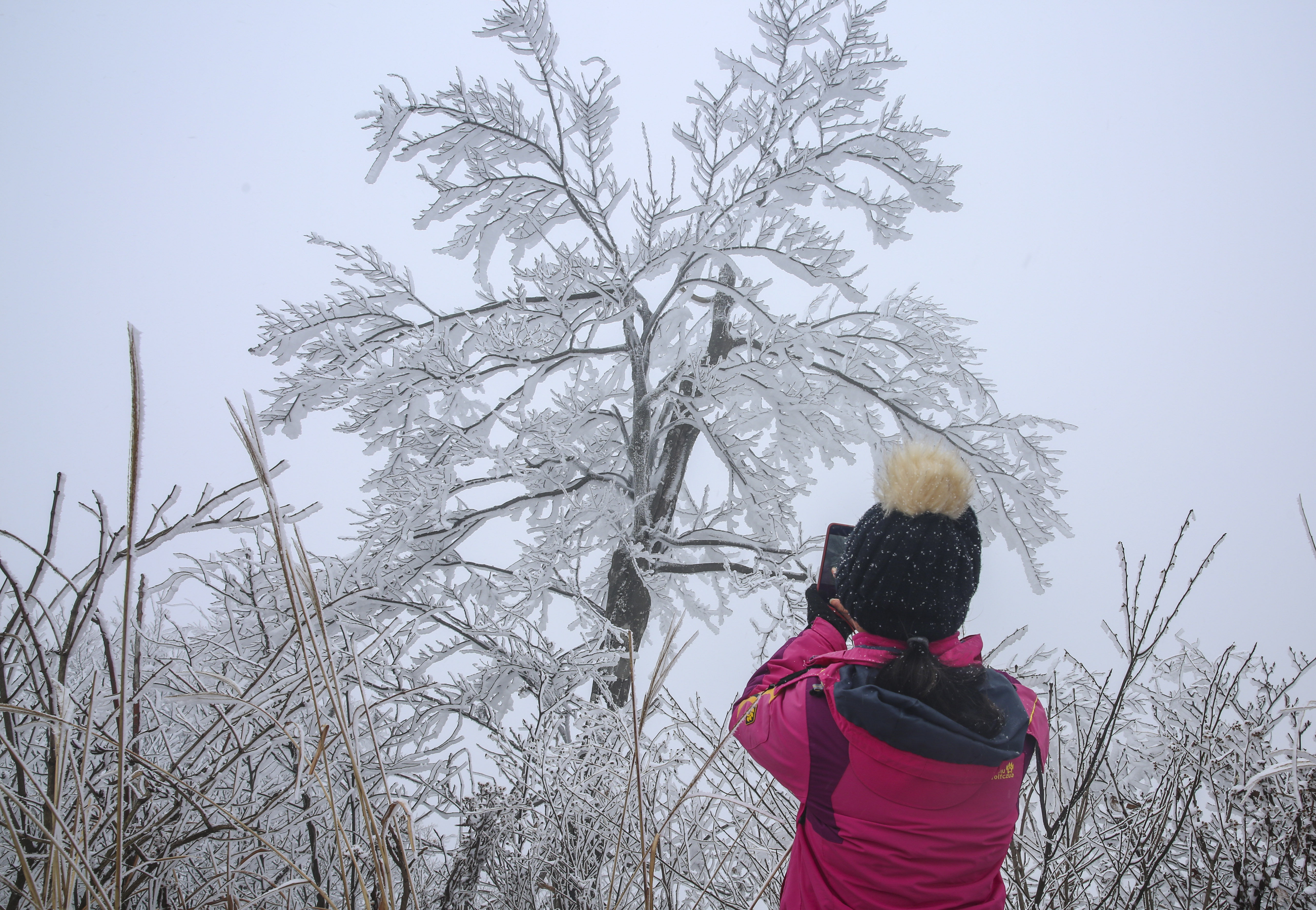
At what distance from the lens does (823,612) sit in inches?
62.2

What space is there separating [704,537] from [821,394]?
4.65ft

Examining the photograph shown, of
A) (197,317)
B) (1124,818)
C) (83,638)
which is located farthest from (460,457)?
(197,317)

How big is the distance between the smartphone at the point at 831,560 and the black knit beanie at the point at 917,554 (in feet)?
0.56

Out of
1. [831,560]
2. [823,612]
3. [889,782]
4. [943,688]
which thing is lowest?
[889,782]

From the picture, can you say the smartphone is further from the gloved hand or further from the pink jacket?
the pink jacket

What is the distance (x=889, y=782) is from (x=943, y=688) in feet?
0.71

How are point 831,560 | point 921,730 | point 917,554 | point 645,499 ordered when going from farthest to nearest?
point 645,499 → point 831,560 → point 917,554 → point 921,730

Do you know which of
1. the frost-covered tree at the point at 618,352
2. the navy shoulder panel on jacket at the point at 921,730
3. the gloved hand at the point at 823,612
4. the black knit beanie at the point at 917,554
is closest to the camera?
the navy shoulder panel on jacket at the point at 921,730

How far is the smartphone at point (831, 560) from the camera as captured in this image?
1562 millimetres

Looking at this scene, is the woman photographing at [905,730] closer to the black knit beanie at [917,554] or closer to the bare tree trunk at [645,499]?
the black knit beanie at [917,554]

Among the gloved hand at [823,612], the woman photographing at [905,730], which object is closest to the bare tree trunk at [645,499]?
the gloved hand at [823,612]

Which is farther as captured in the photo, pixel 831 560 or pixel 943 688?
pixel 831 560

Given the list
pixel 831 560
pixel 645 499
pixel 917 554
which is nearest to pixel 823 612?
pixel 831 560

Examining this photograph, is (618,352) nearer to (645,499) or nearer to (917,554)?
(645,499)
